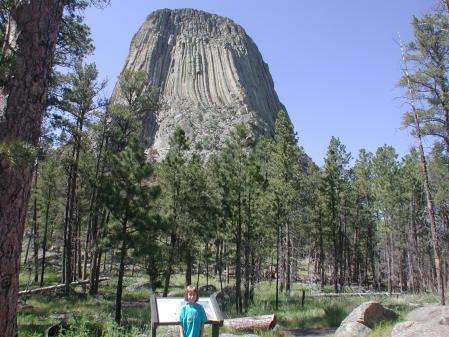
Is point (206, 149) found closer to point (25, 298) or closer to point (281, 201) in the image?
point (281, 201)

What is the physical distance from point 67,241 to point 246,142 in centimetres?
1276

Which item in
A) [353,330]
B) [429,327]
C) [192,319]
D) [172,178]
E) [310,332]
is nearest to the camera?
[192,319]

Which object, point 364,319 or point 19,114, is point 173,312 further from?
point 364,319

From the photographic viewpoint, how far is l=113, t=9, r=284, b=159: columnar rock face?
10025cm

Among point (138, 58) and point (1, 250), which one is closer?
point (1, 250)

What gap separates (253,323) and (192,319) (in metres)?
8.80

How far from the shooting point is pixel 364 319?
1330cm

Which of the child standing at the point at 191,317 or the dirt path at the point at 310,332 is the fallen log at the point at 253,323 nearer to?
the dirt path at the point at 310,332

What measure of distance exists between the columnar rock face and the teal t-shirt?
83.6m

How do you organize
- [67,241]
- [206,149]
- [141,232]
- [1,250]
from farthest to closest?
[206,149], [67,241], [141,232], [1,250]

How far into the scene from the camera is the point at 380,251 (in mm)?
63875

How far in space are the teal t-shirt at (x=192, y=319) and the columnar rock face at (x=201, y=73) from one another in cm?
8357

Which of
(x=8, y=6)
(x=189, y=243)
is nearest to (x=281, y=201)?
(x=189, y=243)

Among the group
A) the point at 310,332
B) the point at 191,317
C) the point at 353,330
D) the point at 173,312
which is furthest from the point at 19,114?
the point at 310,332
